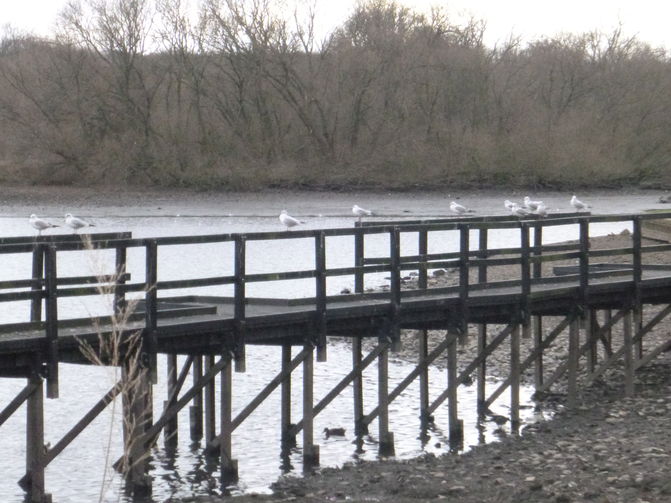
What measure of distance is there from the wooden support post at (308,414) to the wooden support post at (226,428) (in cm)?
98

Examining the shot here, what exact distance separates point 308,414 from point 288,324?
1.30 metres

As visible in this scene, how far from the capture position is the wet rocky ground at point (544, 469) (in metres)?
12.2

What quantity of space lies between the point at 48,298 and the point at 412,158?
6388 cm

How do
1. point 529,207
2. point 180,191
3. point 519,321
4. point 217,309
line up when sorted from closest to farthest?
point 217,309 → point 519,321 → point 529,207 → point 180,191

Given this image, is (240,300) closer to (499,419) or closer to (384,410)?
(384,410)

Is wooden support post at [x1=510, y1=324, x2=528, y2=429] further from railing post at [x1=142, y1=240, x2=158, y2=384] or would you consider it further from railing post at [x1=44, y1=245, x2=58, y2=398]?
railing post at [x1=44, y1=245, x2=58, y2=398]

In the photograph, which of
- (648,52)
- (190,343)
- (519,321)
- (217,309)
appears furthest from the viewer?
(648,52)

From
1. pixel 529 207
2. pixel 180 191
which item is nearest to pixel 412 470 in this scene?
pixel 529 207

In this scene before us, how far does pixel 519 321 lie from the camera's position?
1720 cm

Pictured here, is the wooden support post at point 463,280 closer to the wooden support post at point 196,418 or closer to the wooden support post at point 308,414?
the wooden support post at point 308,414

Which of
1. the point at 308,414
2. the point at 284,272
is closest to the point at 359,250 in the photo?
the point at 308,414

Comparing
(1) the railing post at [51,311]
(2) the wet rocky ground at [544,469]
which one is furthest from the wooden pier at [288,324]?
(2) the wet rocky ground at [544,469]

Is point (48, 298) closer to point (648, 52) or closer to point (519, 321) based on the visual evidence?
point (519, 321)

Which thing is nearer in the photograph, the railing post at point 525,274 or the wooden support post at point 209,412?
the wooden support post at point 209,412
